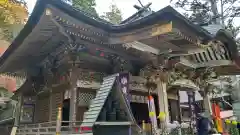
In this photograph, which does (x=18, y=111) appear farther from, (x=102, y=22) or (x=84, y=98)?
(x=102, y=22)

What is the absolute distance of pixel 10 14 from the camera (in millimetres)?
21859

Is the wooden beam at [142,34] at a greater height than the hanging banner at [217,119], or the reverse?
the wooden beam at [142,34]

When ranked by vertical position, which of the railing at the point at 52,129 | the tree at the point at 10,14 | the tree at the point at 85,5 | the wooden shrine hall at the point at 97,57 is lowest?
the railing at the point at 52,129

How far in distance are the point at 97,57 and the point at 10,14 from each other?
18.3 metres

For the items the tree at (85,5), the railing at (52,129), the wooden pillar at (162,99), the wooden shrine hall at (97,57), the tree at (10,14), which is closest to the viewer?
the railing at (52,129)

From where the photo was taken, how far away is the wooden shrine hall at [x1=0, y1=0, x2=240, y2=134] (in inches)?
233

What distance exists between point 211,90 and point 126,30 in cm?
654

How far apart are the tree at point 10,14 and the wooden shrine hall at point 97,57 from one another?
13897mm

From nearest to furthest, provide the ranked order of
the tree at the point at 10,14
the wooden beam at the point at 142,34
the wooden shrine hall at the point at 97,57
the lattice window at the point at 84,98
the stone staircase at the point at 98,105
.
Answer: the stone staircase at the point at 98,105
the wooden beam at the point at 142,34
the wooden shrine hall at the point at 97,57
the lattice window at the point at 84,98
the tree at the point at 10,14

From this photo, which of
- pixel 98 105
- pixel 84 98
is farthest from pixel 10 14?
pixel 98 105

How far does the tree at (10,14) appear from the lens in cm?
2140

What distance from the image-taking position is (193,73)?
998 cm

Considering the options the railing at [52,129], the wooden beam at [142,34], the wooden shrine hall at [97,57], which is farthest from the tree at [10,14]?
the wooden beam at [142,34]

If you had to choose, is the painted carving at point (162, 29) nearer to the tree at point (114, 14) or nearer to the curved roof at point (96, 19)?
the curved roof at point (96, 19)
